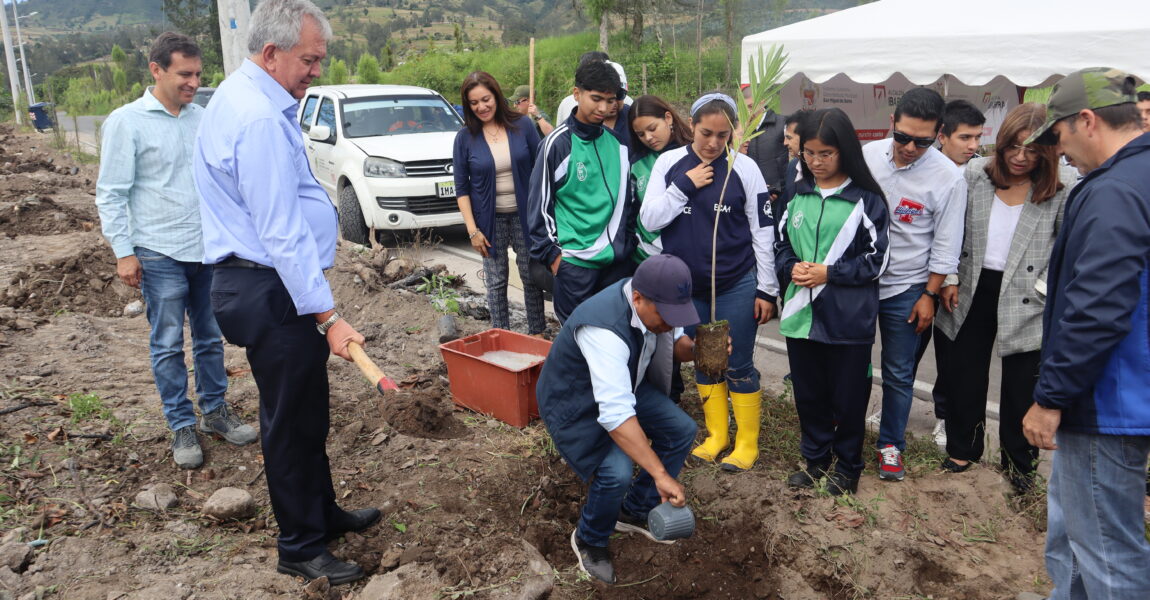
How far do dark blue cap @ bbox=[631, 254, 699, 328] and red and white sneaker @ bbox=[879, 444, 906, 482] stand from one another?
5.87ft

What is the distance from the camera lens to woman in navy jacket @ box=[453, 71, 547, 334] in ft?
17.3

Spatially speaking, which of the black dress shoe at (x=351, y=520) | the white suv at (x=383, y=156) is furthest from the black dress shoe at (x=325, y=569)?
the white suv at (x=383, y=156)

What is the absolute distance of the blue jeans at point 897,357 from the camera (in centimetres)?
381

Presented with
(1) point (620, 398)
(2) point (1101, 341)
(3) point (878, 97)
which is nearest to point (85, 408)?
(1) point (620, 398)

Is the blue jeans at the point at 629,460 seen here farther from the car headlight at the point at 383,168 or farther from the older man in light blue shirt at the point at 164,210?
the car headlight at the point at 383,168

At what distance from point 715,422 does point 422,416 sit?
5.15ft

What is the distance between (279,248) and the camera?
2.70 metres

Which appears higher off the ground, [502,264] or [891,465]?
[502,264]

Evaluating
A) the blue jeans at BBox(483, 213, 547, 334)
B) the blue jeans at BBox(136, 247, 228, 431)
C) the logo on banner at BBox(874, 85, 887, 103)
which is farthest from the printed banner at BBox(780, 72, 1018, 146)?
the blue jeans at BBox(136, 247, 228, 431)

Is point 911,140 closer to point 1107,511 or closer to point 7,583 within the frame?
point 1107,511

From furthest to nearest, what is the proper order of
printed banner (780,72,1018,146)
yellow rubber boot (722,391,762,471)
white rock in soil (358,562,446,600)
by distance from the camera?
1. printed banner (780,72,1018,146)
2. yellow rubber boot (722,391,762,471)
3. white rock in soil (358,562,446,600)

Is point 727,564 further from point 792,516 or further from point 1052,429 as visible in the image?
point 1052,429

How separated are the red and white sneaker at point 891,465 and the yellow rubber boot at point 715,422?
782 millimetres

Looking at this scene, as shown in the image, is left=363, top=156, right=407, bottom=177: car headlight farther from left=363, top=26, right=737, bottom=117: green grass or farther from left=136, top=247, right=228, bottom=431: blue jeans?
left=363, top=26, right=737, bottom=117: green grass
